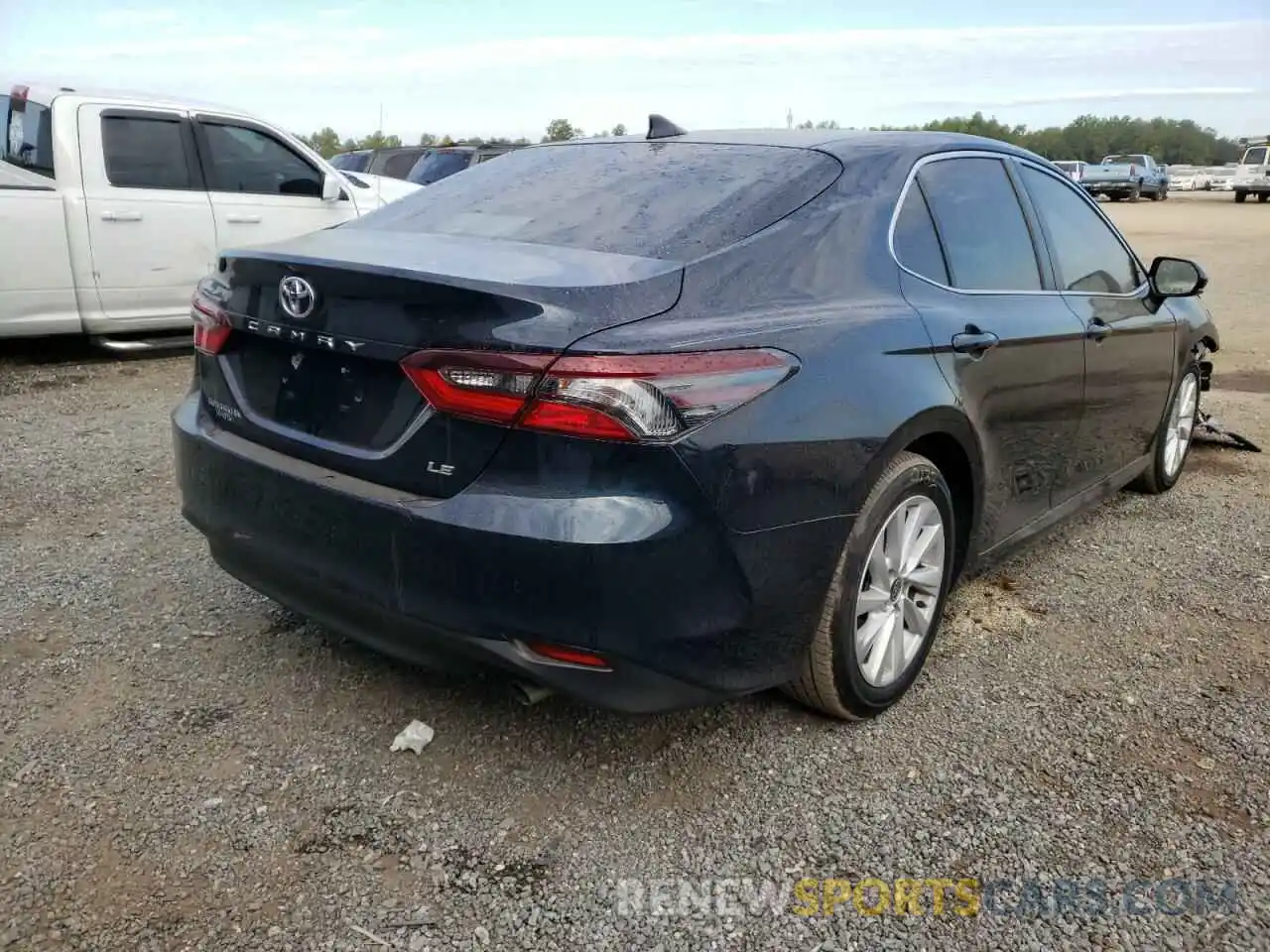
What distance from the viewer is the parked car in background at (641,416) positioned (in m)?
2.22

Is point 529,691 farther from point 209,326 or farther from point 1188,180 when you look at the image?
point 1188,180

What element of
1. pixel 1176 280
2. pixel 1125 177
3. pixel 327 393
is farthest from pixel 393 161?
pixel 1125 177

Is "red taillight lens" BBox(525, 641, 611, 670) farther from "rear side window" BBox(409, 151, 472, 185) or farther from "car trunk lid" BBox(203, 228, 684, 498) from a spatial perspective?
"rear side window" BBox(409, 151, 472, 185)

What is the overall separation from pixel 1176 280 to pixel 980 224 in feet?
5.18

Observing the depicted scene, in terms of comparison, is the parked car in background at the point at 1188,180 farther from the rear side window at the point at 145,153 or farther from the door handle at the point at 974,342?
the door handle at the point at 974,342

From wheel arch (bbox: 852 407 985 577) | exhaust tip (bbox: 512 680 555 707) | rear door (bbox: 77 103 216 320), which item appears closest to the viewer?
exhaust tip (bbox: 512 680 555 707)

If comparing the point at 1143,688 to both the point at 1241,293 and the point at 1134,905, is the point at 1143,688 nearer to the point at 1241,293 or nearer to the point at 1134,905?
the point at 1134,905

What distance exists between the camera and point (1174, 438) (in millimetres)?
5164

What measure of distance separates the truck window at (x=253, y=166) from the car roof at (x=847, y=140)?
5026 mm

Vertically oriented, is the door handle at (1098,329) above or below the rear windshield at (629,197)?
below

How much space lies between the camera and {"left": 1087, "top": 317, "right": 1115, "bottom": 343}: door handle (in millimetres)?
3807

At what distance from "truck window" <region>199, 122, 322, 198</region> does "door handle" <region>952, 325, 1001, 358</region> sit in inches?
252

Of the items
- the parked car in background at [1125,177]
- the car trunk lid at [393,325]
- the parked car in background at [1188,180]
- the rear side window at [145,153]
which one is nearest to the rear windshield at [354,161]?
the rear side window at [145,153]

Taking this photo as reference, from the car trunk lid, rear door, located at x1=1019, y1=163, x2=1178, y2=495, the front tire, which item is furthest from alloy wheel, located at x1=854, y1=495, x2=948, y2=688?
rear door, located at x1=1019, y1=163, x2=1178, y2=495
